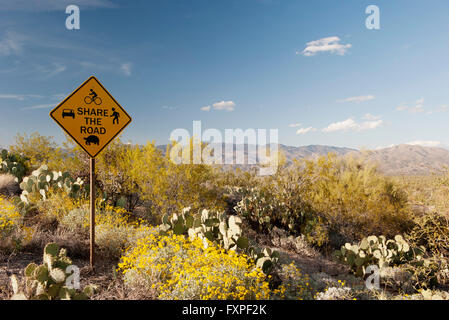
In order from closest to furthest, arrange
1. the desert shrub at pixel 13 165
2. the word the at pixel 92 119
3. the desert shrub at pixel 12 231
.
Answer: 1. the word the at pixel 92 119
2. the desert shrub at pixel 12 231
3. the desert shrub at pixel 13 165

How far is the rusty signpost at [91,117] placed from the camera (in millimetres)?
4777

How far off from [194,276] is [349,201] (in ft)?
25.8

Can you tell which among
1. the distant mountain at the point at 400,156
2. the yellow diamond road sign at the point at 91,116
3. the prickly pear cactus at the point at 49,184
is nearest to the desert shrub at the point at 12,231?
the prickly pear cactus at the point at 49,184

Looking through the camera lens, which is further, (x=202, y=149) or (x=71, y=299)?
(x=202, y=149)

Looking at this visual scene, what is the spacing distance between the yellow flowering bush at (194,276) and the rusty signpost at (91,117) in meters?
1.28

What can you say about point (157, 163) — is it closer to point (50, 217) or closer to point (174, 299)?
point (50, 217)

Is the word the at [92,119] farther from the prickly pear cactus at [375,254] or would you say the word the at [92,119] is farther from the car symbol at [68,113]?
the prickly pear cactus at [375,254]

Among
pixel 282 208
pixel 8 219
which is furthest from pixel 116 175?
pixel 282 208

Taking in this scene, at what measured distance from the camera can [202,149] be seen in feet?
31.1

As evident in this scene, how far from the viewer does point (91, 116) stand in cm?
499

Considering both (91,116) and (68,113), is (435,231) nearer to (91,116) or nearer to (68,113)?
(91,116)

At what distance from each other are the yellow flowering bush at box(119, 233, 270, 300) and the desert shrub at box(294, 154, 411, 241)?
5786 mm

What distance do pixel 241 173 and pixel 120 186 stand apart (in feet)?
23.7
